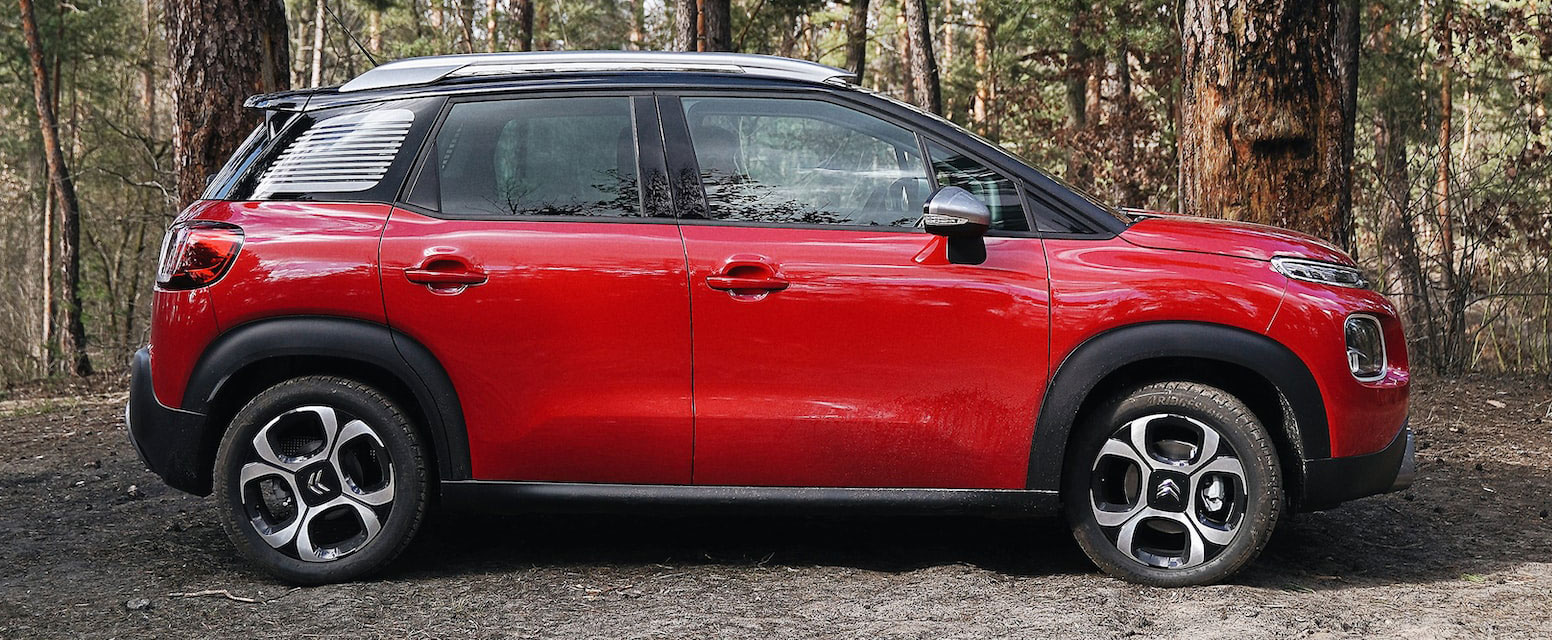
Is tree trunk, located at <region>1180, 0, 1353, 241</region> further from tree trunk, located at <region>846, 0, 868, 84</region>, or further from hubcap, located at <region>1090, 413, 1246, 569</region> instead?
tree trunk, located at <region>846, 0, 868, 84</region>

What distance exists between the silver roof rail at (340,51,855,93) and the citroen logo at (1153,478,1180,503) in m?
1.78

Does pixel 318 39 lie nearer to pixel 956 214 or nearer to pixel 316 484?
pixel 316 484

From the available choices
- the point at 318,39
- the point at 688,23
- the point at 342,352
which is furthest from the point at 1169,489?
the point at 318,39

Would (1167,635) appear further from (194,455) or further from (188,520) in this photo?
(188,520)

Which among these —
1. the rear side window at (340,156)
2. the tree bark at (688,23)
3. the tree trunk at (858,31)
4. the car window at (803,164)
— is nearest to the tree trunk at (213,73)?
the rear side window at (340,156)

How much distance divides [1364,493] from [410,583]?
329 centimetres

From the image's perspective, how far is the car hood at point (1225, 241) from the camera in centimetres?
438

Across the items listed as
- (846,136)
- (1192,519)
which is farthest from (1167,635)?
(846,136)

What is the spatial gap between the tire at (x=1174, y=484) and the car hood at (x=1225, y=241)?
0.47 meters

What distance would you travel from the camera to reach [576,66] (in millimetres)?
4691

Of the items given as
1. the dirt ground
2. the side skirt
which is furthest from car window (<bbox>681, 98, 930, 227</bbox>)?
the dirt ground

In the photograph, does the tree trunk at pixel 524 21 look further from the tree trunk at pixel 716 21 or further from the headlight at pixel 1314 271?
the headlight at pixel 1314 271

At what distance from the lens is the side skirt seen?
4406 mm

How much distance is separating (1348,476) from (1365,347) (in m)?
0.43
